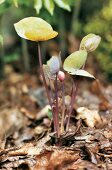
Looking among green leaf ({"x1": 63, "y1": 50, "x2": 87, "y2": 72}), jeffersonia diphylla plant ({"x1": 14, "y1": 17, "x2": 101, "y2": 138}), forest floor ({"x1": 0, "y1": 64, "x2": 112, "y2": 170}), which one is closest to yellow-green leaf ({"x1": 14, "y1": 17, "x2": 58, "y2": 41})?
jeffersonia diphylla plant ({"x1": 14, "y1": 17, "x2": 101, "y2": 138})

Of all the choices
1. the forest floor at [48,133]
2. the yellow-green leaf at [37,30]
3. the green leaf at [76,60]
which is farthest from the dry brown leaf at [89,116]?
the yellow-green leaf at [37,30]

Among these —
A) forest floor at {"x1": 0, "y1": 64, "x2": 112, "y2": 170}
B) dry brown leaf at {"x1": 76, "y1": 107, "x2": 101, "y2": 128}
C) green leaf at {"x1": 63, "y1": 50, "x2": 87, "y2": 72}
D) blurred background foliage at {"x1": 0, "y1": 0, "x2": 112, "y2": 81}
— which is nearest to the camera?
forest floor at {"x1": 0, "y1": 64, "x2": 112, "y2": 170}

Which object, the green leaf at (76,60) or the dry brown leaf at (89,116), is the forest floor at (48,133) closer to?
the dry brown leaf at (89,116)

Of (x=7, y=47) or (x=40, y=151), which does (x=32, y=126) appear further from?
(x=7, y=47)

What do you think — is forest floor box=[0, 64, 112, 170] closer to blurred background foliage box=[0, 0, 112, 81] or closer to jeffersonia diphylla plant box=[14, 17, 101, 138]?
jeffersonia diphylla plant box=[14, 17, 101, 138]

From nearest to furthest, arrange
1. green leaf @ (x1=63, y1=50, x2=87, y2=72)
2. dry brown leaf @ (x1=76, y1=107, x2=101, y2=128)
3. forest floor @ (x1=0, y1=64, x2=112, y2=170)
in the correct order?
1. forest floor @ (x1=0, y1=64, x2=112, y2=170)
2. green leaf @ (x1=63, y1=50, x2=87, y2=72)
3. dry brown leaf @ (x1=76, y1=107, x2=101, y2=128)

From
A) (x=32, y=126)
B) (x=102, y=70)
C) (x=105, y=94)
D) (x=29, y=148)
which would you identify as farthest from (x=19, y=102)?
(x=29, y=148)
